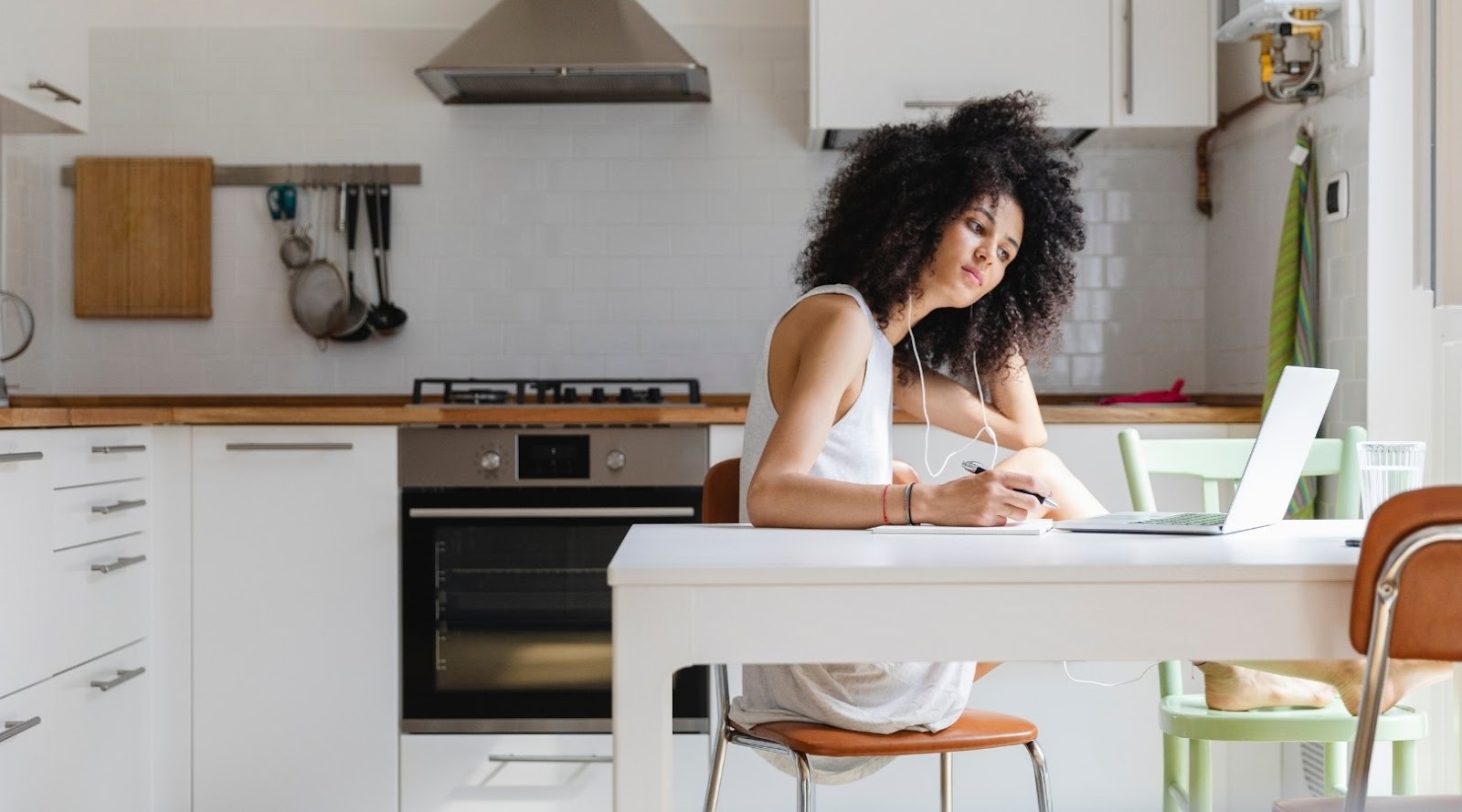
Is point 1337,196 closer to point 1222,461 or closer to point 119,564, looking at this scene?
point 1222,461

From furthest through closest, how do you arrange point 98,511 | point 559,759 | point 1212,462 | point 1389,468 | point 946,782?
point 559,759
point 98,511
point 1212,462
point 946,782
point 1389,468

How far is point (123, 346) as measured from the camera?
Result: 3566 millimetres

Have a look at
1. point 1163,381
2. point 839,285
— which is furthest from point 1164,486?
point 839,285

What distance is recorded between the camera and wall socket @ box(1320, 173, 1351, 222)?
268cm

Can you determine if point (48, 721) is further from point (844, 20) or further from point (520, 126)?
point (844, 20)

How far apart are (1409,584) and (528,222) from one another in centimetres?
281

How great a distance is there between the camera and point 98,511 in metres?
2.60

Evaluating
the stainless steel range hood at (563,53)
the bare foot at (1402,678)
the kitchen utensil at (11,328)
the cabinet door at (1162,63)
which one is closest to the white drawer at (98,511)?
the kitchen utensil at (11,328)

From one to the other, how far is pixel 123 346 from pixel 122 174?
0.45m

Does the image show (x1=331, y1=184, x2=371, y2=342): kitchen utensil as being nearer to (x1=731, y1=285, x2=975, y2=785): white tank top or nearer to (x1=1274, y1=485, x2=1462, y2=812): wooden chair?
(x1=731, y1=285, x2=975, y2=785): white tank top

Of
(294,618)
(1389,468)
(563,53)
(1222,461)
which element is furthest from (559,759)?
(1389,468)

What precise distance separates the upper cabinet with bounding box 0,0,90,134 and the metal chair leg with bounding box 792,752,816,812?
2214 mm

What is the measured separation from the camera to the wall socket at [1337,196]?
2.68 metres

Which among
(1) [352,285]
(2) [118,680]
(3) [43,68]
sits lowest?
(2) [118,680]
